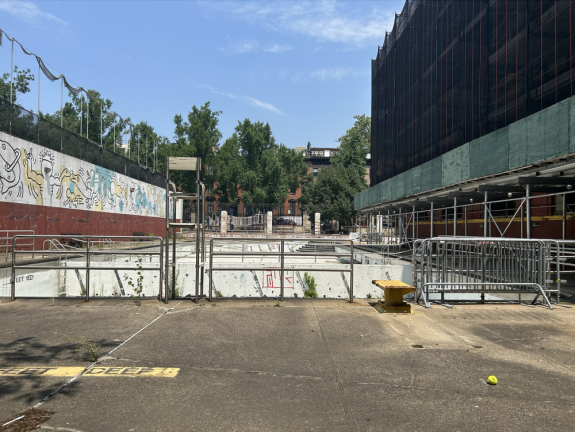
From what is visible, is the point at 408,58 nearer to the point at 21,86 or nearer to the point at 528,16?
the point at 528,16

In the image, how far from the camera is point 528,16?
60.6 feet

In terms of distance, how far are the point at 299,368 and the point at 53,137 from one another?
963 inches

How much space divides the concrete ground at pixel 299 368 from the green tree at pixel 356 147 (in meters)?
69.8

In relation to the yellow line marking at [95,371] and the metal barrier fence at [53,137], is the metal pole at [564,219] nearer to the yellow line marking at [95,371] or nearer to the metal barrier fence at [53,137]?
the yellow line marking at [95,371]

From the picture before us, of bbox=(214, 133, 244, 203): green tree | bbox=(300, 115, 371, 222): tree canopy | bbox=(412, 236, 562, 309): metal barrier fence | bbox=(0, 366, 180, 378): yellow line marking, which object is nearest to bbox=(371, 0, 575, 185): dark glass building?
bbox=(412, 236, 562, 309): metal barrier fence

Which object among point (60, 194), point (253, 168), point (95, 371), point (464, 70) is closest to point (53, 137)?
point (60, 194)

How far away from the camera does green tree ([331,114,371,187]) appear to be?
76938 mm

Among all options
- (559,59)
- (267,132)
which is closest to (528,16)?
(559,59)

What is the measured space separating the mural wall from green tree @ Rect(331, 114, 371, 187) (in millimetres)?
46751

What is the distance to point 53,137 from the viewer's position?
78.4 ft

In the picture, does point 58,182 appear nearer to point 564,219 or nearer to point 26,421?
point 26,421

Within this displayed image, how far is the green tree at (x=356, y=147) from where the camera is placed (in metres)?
76.9

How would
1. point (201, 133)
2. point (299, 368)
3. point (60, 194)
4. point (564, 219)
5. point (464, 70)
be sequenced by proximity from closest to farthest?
point (299, 368), point (564, 219), point (60, 194), point (464, 70), point (201, 133)

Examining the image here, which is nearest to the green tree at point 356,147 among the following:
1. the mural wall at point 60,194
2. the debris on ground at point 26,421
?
the mural wall at point 60,194
